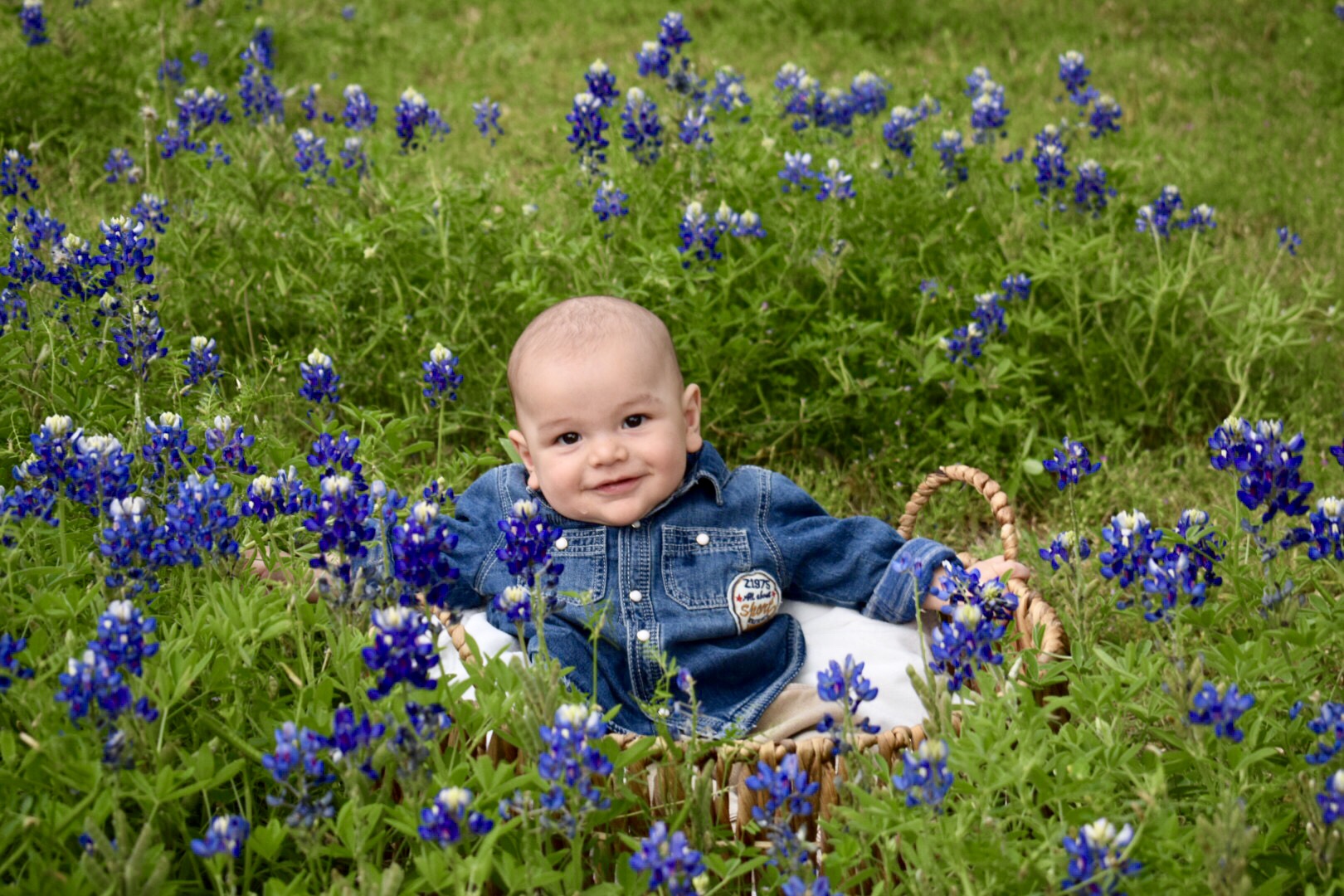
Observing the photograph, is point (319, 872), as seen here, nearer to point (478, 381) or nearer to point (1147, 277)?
point (478, 381)

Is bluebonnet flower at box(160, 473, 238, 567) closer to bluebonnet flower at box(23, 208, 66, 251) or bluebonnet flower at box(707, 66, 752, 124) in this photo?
bluebonnet flower at box(23, 208, 66, 251)

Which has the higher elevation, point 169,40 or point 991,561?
point 169,40

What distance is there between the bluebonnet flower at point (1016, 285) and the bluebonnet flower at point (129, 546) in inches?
110

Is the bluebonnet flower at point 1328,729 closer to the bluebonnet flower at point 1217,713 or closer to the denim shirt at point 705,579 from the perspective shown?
the bluebonnet flower at point 1217,713

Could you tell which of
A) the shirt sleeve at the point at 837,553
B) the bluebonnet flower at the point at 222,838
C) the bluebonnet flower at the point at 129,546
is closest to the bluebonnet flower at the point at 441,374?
the shirt sleeve at the point at 837,553

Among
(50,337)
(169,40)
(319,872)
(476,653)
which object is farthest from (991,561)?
(169,40)

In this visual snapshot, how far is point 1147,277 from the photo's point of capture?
451 centimetres

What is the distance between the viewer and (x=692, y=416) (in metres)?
3.23

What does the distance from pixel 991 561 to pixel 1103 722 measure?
924 mm

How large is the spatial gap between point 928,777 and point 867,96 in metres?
3.53

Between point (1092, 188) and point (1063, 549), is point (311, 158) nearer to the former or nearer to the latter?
point (1092, 188)

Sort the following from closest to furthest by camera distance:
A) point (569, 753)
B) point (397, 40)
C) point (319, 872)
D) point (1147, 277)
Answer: point (569, 753), point (319, 872), point (1147, 277), point (397, 40)


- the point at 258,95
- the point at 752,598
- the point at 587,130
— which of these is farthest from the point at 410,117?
the point at 752,598

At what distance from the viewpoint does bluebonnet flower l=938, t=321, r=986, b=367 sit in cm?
403
